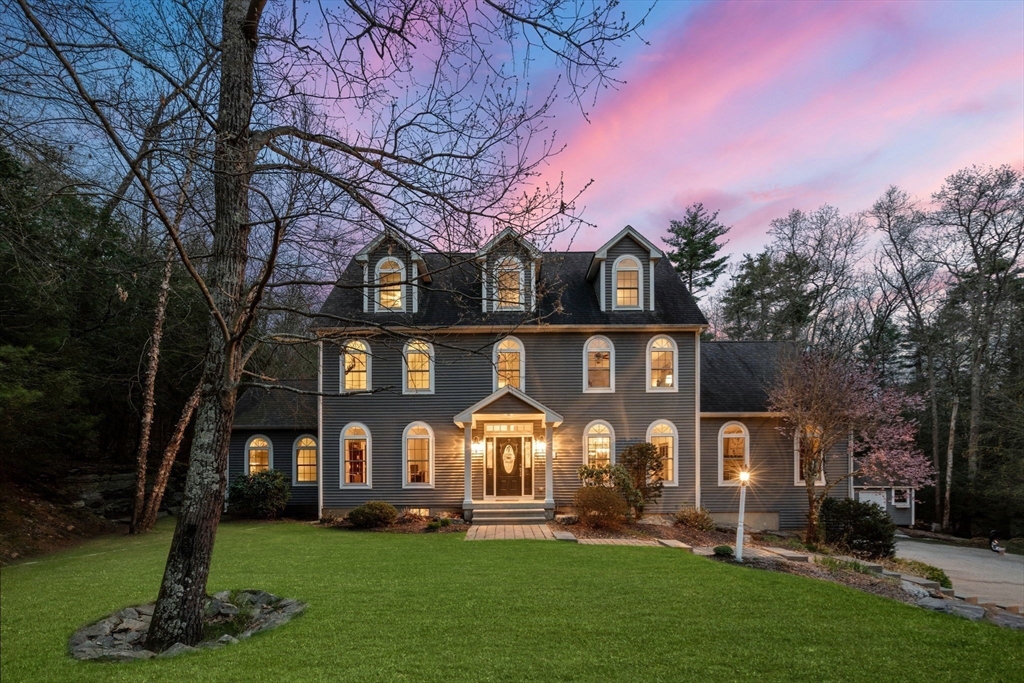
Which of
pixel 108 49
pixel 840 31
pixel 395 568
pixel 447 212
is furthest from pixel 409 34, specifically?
pixel 840 31

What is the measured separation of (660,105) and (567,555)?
25.1 ft

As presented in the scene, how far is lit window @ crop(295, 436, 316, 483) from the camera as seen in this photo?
16625mm

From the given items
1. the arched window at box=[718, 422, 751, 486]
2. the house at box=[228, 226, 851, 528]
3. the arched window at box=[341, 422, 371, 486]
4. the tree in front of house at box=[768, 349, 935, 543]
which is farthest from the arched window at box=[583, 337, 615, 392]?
the arched window at box=[341, 422, 371, 486]

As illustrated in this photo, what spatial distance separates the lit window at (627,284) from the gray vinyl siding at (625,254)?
0.47 ft

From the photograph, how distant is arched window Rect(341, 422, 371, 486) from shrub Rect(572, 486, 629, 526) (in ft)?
21.4

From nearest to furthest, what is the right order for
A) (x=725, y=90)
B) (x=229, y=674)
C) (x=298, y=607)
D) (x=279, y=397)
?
(x=229, y=674) < (x=298, y=607) < (x=725, y=90) < (x=279, y=397)

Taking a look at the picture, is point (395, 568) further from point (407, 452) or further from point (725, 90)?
point (725, 90)

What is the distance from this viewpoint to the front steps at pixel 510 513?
1420 cm

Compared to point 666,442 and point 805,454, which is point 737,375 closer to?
point 805,454

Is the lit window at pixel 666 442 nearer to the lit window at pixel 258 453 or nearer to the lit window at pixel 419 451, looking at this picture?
the lit window at pixel 419 451

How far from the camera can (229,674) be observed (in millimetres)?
4285

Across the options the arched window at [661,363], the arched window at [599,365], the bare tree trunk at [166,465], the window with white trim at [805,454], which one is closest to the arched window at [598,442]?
the arched window at [599,365]

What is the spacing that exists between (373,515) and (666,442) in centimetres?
863

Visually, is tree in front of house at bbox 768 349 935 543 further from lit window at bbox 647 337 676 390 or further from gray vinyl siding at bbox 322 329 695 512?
lit window at bbox 647 337 676 390
